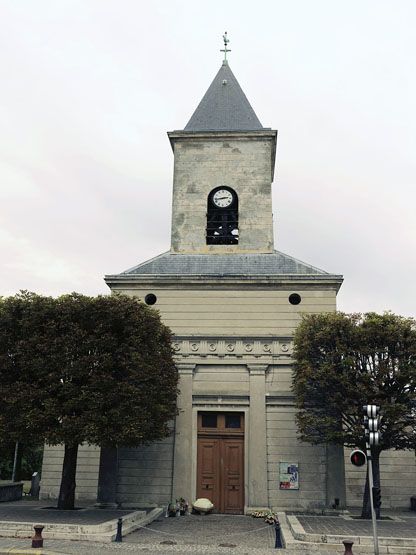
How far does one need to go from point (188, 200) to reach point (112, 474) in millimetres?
12787

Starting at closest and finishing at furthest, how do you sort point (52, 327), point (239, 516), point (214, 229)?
1. point (52, 327)
2. point (239, 516)
3. point (214, 229)

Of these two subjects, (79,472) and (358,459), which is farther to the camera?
(79,472)

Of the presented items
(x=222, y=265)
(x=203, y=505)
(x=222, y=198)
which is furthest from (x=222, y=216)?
(x=203, y=505)

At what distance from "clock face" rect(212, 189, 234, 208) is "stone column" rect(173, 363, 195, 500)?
27.4 feet

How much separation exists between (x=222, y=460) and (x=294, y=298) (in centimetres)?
709

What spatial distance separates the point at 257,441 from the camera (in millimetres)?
20844

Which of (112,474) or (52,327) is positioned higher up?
(52,327)

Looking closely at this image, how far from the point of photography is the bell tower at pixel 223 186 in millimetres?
25547

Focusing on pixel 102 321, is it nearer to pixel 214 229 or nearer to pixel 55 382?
pixel 55 382

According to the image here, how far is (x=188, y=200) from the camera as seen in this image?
86.5 ft

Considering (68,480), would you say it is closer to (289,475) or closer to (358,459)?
(289,475)

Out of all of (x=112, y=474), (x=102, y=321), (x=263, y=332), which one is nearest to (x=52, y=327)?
(x=102, y=321)

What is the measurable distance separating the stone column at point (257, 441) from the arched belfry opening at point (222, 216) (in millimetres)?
6748

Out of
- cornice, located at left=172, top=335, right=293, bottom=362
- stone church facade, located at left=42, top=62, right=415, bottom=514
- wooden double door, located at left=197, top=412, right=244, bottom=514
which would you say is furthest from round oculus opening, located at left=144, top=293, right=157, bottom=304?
wooden double door, located at left=197, top=412, right=244, bottom=514
